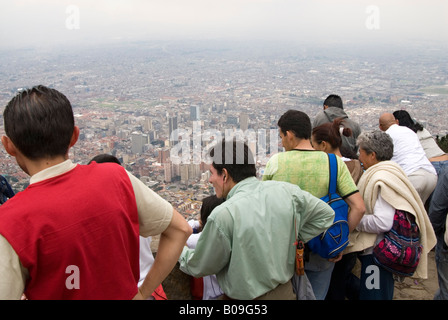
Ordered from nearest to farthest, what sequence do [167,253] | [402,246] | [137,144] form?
[167,253]
[402,246]
[137,144]

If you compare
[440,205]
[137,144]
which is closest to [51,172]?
[440,205]

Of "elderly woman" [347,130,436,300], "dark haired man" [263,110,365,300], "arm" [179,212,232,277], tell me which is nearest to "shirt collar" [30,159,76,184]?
"arm" [179,212,232,277]

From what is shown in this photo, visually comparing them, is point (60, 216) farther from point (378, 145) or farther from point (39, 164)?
point (378, 145)

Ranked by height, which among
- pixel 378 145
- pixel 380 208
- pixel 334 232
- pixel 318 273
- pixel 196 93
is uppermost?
pixel 196 93

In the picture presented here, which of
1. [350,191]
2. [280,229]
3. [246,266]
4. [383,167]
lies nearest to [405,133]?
[383,167]

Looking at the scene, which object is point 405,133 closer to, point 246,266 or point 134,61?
point 246,266

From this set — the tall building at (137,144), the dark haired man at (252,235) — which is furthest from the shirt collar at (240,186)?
the tall building at (137,144)

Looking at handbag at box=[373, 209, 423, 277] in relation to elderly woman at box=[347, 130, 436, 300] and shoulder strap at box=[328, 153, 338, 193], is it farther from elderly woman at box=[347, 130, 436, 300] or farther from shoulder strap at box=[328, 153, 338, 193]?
shoulder strap at box=[328, 153, 338, 193]
